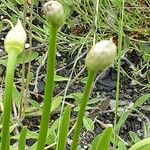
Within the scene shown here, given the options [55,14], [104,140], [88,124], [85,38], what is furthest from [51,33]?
[85,38]

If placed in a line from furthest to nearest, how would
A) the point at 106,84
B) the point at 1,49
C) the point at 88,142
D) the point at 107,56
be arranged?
the point at 1,49 < the point at 106,84 < the point at 88,142 < the point at 107,56

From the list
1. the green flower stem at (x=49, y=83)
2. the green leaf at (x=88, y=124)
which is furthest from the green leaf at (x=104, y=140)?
the green leaf at (x=88, y=124)

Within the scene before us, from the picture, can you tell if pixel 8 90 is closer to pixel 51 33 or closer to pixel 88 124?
pixel 51 33

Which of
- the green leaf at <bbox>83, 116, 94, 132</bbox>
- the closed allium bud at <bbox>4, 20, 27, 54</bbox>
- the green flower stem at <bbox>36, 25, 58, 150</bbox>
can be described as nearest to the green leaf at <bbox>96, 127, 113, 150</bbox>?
the green flower stem at <bbox>36, 25, 58, 150</bbox>

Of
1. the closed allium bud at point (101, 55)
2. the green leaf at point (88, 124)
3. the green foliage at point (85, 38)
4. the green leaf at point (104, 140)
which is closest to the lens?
the closed allium bud at point (101, 55)

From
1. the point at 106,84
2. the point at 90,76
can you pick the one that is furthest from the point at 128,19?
the point at 90,76

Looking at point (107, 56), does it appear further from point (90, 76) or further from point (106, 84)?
point (106, 84)

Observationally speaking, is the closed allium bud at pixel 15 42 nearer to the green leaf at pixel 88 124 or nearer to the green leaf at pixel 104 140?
the green leaf at pixel 104 140

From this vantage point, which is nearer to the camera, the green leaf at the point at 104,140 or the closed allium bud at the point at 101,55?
the closed allium bud at the point at 101,55
